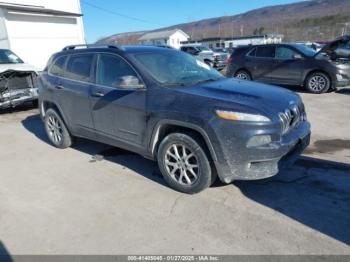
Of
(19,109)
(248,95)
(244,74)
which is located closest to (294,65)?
(244,74)

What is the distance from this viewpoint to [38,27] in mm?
17594

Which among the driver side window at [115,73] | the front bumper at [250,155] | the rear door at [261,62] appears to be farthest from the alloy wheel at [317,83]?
the driver side window at [115,73]

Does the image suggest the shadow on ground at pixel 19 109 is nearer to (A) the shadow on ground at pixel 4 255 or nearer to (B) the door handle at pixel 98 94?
(B) the door handle at pixel 98 94

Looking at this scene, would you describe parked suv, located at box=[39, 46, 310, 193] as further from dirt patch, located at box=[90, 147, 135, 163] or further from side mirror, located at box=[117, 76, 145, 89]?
dirt patch, located at box=[90, 147, 135, 163]

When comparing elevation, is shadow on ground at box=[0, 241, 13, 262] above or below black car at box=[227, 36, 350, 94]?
below

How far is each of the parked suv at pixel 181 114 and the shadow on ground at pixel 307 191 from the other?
0.44m

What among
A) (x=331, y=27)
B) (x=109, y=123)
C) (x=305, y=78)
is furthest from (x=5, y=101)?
(x=331, y=27)

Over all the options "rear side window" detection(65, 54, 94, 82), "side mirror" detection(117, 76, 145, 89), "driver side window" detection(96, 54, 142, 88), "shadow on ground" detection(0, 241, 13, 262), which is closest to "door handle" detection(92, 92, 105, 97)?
"driver side window" detection(96, 54, 142, 88)

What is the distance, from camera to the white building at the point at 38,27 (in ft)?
53.7

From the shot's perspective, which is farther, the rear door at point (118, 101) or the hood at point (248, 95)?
the rear door at point (118, 101)

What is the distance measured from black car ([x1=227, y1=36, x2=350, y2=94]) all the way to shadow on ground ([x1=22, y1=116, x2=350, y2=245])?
20.3ft

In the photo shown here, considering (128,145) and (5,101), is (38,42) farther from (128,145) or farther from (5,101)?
(128,145)

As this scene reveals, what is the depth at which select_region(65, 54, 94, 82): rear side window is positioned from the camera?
4795mm

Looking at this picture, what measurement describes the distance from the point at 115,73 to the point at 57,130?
2.02 meters
